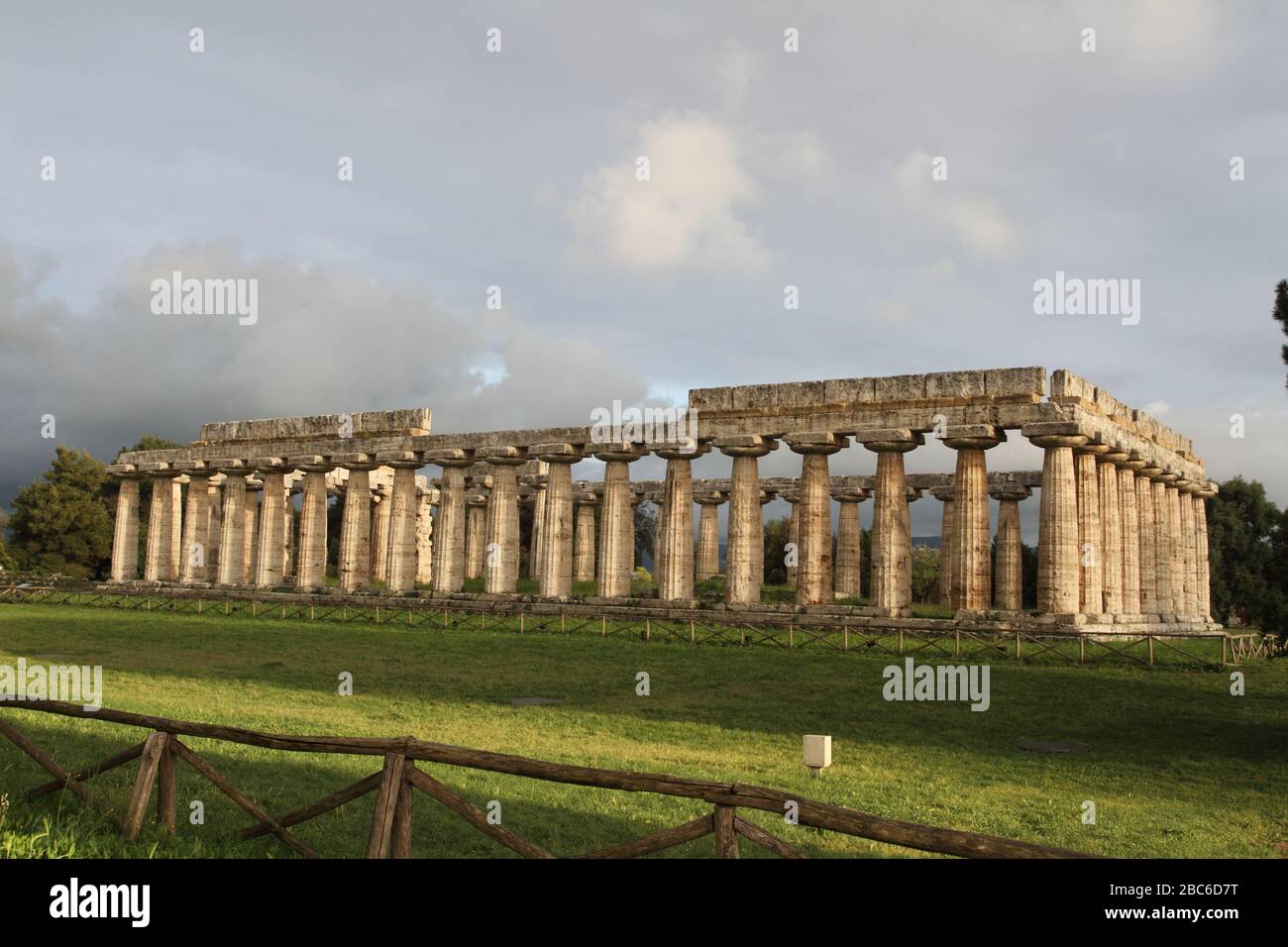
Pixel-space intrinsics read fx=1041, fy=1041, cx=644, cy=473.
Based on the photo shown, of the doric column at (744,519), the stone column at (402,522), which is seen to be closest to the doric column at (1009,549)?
the doric column at (744,519)

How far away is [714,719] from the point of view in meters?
22.6

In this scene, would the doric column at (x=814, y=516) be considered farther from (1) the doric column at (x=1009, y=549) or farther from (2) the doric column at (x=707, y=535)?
(2) the doric column at (x=707, y=535)

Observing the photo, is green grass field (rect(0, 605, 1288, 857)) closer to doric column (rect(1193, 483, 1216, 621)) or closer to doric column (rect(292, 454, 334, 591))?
doric column (rect(292, 454, 334, 591))

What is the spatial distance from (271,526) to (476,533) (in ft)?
55.6

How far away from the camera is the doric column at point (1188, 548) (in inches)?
1989

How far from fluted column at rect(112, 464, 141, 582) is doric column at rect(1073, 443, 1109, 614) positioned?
5238 cm

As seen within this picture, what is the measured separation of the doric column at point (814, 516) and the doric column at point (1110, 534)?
34.7 ft

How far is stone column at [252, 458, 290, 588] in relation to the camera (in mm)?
56281

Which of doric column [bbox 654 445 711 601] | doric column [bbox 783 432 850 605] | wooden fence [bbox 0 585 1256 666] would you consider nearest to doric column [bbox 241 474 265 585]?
wooden fence [bbox 0 585 1256 666]

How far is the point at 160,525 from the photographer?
62125mm

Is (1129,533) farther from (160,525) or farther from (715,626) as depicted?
(160,525)
